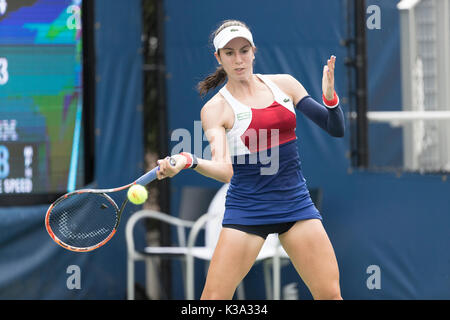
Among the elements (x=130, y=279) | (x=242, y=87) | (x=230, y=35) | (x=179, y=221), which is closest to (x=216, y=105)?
(x=242, y=87)

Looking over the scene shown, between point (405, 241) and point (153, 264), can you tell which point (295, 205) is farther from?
point (153, 264)

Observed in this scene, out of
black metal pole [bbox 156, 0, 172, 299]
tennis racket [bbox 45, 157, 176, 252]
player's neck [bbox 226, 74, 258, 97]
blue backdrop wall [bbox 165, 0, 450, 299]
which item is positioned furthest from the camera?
black metal pole [bbox 156, 0, 172, 299]

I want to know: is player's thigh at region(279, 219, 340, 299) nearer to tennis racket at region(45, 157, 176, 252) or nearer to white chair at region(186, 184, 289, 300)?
tennis racket at region(45, 157, 176, 252)

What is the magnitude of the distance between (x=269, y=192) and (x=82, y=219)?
0.97 m

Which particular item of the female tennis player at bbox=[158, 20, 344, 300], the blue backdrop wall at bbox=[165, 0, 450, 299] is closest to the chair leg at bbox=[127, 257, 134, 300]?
the blue backdrop wall at bbox=[165, 0, 450, 299]

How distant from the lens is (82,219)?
437 centimetres

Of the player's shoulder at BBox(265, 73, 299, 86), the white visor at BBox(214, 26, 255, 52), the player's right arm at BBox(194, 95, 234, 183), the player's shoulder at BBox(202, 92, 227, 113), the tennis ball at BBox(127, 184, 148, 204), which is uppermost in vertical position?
the white visor at BBox(214, 26, 255, 52)

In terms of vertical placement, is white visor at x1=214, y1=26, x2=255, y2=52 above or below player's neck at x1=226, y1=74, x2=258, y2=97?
above

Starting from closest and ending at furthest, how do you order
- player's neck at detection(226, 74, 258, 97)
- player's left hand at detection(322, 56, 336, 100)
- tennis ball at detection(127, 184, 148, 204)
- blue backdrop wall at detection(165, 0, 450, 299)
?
tennis ball at detection(127, 184, 148, 204) → player's left hand at detection(322, 56, 336, 100) → player's neck at detection(226, 74, 258, 97) → blue backdrop wall at detection(165, 0, 450, 299)

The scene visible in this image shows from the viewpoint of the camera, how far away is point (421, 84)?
6.57m

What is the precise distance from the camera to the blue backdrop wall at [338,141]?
6141mm

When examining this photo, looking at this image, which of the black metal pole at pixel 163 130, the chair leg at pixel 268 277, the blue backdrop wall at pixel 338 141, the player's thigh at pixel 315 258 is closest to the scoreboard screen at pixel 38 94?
the black metal pole at pixel 163 130

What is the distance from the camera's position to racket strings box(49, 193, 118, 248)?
4.41 metres
